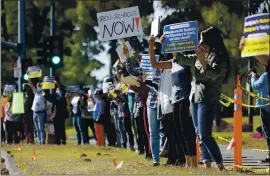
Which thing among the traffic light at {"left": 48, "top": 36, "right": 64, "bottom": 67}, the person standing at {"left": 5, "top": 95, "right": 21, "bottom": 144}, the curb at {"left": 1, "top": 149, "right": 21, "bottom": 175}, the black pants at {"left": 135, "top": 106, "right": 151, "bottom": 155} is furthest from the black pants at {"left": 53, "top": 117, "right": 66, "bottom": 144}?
the black pants at {"left": 135, "top": 106, "right": 151, "bottom": 155}

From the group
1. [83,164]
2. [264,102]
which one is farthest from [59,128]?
[264,102]

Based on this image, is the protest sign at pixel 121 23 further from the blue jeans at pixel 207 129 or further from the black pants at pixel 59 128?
the black pants at pixel 59 128

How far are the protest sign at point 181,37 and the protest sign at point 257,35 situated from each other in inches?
83.8

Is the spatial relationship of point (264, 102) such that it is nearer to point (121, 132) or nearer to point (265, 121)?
point (265, 121)

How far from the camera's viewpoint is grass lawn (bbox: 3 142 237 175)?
36.5 ft

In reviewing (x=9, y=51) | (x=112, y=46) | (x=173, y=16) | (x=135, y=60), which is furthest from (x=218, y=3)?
(x=9, y=51)

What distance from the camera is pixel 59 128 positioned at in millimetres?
22516

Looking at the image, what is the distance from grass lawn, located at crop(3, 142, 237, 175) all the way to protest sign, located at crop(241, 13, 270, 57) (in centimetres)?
205

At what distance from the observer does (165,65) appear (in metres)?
11.2

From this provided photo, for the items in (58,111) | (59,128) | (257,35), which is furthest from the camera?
(59,128)

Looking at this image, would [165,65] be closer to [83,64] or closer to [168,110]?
[168,110]

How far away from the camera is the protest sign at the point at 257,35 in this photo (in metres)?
8.48

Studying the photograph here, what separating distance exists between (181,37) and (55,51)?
544 inches

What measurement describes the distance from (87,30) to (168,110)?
26.4 meters
